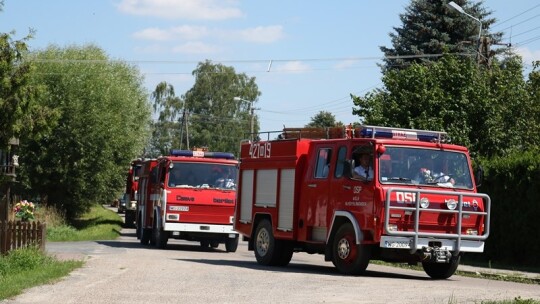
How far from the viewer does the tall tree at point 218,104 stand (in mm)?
103625

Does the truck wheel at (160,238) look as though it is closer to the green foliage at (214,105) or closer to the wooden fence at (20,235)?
the wooden fence at (20,235)

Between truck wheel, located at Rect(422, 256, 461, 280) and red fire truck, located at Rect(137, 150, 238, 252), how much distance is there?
1010 cm

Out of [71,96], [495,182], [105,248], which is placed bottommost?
[105,248]

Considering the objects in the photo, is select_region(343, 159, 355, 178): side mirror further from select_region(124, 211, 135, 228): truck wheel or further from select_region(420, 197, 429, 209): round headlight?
select_region(124, 211, 135, 228): truck wheel

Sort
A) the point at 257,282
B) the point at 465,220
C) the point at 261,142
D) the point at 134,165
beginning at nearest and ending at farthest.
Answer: the point at 257,282
the point at 465,220
the point at 261,142
the point at 134,165

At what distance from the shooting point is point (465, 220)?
1970 cm

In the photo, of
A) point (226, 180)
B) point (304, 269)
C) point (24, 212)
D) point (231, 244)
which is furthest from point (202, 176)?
point (304, 269)

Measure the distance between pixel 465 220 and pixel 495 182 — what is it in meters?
7.23

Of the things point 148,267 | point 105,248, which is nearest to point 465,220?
point 148,267

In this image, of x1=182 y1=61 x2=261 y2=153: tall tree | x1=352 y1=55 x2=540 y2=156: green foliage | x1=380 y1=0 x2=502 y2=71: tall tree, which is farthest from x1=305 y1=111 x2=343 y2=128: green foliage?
x1=352 y1=55 x2=540 y2=156: green foliage

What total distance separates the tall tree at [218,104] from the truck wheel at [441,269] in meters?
82.8

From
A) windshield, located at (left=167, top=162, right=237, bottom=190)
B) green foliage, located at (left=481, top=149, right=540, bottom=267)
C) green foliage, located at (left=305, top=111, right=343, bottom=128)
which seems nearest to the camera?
green foliage, located at (left=481, top=149, right=540, bottom=267)

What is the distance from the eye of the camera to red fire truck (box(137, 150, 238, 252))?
98.8 ft

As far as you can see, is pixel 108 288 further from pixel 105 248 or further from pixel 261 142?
pixel 105 248
